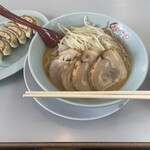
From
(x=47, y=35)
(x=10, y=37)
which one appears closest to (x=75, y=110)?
(x=47, y=35)

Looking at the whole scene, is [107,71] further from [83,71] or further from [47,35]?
[47,35]

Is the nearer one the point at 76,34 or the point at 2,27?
the point at 76,34

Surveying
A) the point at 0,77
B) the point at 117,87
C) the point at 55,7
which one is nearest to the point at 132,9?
the point at 55,7

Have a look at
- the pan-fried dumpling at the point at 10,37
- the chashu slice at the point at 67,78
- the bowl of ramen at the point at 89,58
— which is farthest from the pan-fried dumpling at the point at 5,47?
the chashu slice at the point at 67,78

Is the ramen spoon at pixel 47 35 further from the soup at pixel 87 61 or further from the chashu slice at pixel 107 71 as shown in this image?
the chashu slice at pixel 107 71

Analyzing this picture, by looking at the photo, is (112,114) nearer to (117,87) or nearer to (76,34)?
(117,87)

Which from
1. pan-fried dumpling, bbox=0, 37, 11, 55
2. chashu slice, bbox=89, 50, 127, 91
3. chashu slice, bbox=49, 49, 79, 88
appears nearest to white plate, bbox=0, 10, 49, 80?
pan-fried dumpling, bbox=0, 37, 11, 55

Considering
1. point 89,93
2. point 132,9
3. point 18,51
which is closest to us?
point 89,93

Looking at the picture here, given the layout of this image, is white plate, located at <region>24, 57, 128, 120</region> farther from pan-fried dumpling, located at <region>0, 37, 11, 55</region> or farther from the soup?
pan-fried dumpling, located at <region>0, 37, 11, 55</region>

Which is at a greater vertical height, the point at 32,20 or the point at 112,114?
the point at 32,20
